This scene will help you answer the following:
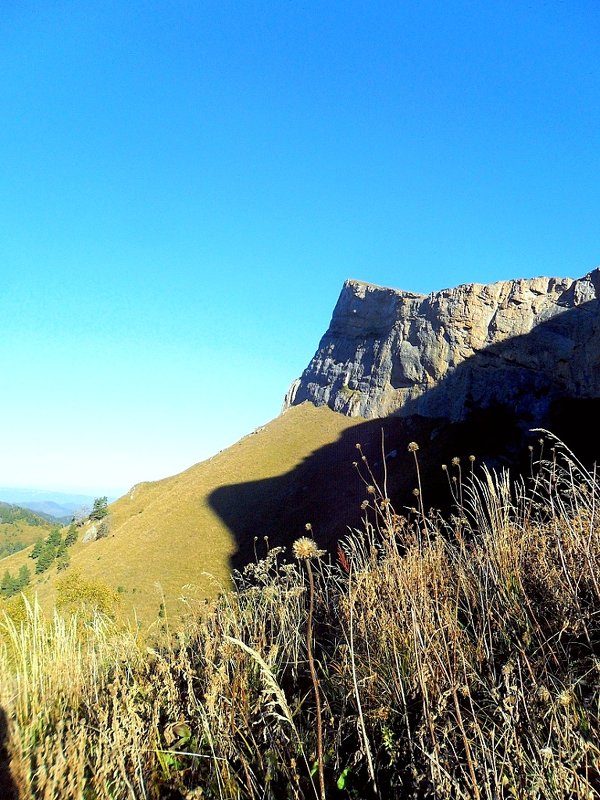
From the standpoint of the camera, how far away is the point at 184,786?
220 centimetres

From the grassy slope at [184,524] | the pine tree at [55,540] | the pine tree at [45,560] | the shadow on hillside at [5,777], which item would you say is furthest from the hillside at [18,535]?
the shadow on hillside at [5,777]

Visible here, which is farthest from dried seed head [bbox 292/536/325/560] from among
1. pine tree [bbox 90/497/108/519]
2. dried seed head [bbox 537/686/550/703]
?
pine tree [bbox 90/497/108/519]

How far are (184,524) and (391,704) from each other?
1843 inches

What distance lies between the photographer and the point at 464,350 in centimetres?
4975

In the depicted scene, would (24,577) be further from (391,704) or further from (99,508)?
(391,704)

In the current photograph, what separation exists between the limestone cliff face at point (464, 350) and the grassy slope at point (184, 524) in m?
6.64

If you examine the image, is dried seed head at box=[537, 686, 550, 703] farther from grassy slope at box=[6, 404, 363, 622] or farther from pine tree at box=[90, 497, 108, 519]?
pine tree at box=[90, 497, 108, 519]

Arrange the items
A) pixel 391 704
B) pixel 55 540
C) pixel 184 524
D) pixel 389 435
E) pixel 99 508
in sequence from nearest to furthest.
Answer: pixel 391 704
pixel 184 524
pixel 389 435
pixel 55 540
pixel 99 508

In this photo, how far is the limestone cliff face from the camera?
3997 cm

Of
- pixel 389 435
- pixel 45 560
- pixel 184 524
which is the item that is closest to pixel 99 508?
pixel 45 560

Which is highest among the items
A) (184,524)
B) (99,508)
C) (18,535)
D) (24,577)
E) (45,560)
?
(99,508)

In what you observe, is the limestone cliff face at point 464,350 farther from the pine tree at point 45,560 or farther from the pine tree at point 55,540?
the pine tree at point 55,540

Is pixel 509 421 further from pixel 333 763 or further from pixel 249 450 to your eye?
pixel 333 763

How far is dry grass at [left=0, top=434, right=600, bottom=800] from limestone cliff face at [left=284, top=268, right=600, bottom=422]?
39.3 meters
